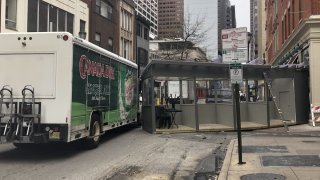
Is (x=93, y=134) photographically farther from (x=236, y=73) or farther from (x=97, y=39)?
(x=97, y=39)

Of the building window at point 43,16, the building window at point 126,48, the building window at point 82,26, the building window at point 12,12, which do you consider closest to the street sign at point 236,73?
the building window at point 12,12

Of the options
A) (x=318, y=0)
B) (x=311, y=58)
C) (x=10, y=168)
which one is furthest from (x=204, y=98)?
(x=10, y=168)

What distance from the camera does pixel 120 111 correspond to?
57.8 ft

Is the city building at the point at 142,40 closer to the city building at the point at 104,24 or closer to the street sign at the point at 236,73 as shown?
the city building at the point at 104,24

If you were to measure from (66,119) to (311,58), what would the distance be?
1513cm

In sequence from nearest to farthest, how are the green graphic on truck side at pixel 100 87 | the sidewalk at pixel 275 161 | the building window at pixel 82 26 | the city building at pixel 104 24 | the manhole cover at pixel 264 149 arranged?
1. the sidewalk at pixel 275 161
2. the green graphic on truck side at pixel 100 87
3. the manhole cover at pixel 264 149
4. the building window at pixel 82 26
5. the city building at pixel 104 24

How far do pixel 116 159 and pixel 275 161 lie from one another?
13.1ft

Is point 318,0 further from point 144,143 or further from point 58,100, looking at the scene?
point 58,100

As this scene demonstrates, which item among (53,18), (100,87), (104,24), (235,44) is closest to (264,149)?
(235,44)

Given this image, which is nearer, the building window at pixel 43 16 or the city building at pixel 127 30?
the building window at pixel 43 16

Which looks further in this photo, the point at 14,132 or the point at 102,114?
the point at 102,114

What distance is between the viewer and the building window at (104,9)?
3919cm

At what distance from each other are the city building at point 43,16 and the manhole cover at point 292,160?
11.7m

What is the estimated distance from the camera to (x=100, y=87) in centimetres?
1434
